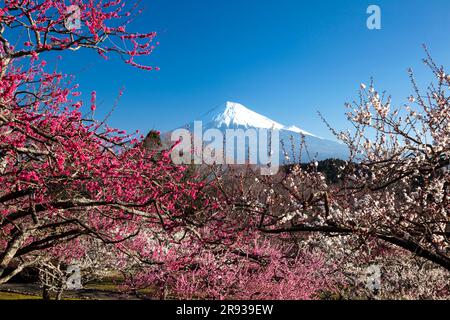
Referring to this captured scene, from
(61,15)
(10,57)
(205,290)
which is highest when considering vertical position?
(61,15)

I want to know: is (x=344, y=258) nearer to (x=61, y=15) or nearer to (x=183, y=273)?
(x=183, y=273)

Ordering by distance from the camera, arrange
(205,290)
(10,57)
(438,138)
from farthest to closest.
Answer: (205,290), (438,138), (10,57)

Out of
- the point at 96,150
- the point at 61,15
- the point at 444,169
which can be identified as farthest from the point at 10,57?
the point at 444,169

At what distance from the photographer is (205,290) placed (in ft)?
27.5

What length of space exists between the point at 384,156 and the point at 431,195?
5.58 feet

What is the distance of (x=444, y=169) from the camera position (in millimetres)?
6871

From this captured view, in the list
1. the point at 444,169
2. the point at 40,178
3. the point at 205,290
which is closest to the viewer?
the point at 40,178

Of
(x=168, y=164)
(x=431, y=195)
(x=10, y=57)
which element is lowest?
(x=431, y=195)

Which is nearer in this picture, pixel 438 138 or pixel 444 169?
pixel 444 169
